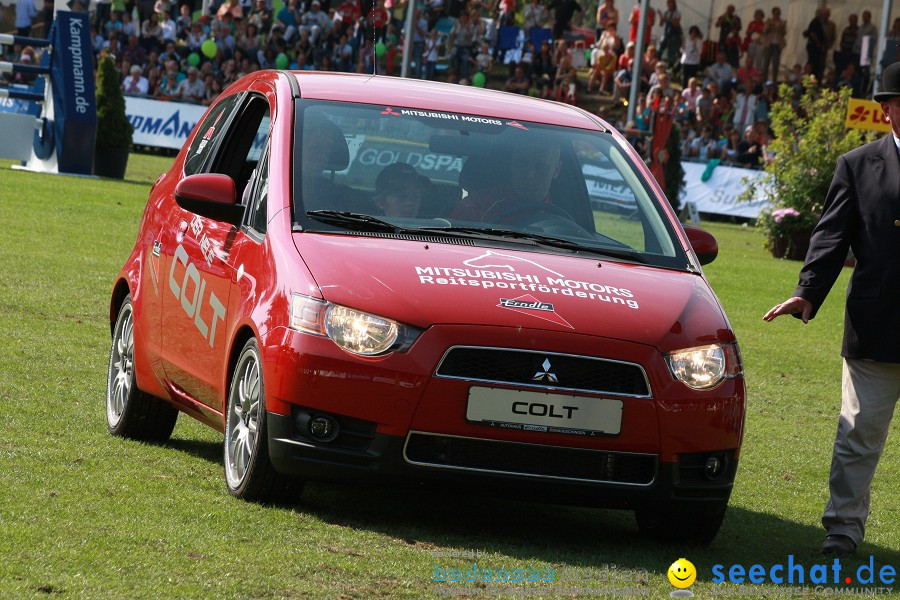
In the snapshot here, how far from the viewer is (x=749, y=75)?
126 ft

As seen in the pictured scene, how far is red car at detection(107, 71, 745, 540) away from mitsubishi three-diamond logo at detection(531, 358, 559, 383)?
0.03 ft

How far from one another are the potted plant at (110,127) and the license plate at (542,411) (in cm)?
2064

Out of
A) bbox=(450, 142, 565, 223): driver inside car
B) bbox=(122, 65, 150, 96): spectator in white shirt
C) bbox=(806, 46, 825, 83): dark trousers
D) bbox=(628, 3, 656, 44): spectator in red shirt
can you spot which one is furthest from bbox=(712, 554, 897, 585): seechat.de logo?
bbox=(806, 46, 825, 83): dark trousers

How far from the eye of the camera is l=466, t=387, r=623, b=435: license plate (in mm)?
5402

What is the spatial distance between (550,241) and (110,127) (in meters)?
20.1

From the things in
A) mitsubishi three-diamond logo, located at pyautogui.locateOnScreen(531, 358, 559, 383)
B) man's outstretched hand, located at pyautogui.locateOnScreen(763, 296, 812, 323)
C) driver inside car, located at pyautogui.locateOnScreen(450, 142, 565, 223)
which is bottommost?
mitsubishi three-diamond logo, located at pyautogui.locateOnScreen(531, 358, 559, 383)

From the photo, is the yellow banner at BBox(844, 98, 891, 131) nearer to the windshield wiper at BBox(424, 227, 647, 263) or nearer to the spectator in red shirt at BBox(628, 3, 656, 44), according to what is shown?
the windshield wiper at BBox(424, 227, 647, 263)

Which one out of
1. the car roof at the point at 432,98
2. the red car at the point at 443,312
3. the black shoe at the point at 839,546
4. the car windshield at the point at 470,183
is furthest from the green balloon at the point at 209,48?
the black shoe at the point at 839,546

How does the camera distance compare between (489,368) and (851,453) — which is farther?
(851,453)

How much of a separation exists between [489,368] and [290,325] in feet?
2.35

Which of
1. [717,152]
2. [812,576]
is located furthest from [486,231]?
[717,152]

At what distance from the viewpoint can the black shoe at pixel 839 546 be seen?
6051mm

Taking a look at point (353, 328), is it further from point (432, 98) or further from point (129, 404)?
point (129, 404)

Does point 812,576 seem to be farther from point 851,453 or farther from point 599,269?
point 599,269
